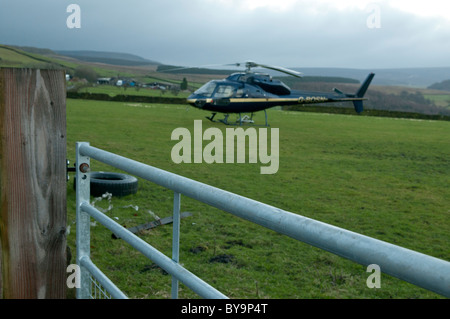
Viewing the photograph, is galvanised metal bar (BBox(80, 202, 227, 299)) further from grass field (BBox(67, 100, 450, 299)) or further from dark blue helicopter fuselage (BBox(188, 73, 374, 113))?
dark blue helicopter fuselage (BBox(188, 73, 374, 113))

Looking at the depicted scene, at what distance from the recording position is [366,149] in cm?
1493

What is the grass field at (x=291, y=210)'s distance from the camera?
153 inches

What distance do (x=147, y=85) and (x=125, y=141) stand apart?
206ft

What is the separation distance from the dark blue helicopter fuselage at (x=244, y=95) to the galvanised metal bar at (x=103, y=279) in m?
19.1

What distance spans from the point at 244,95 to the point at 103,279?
20148 millimetres

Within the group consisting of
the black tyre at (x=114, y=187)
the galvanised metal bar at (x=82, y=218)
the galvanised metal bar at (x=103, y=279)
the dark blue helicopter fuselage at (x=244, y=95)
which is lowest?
the black tyre at (x=114, y=187)

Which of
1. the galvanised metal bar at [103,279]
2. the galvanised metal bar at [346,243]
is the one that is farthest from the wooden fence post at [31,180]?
the galvanised metal bar at [346,243]

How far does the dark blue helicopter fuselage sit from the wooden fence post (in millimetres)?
19354

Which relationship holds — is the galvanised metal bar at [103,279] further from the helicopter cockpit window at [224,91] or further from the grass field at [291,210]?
the helicopter cockpit window at [224,91]

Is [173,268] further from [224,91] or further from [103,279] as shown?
[224,91]

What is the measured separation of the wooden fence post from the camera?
188 cm

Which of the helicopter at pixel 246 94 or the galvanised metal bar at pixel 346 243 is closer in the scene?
the galvanised metal bar at pixel 346 243
